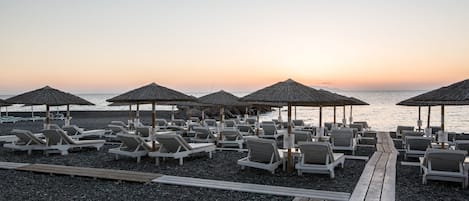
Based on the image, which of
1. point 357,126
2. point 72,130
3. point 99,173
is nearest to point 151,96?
point 99,173

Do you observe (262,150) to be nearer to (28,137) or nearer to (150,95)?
(150,95)

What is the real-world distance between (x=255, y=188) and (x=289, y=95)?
2.13 meters

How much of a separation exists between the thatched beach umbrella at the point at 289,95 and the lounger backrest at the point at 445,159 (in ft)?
6.62

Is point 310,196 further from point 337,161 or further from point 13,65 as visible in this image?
point 13,65

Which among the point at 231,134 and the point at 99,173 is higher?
the point at 231,134

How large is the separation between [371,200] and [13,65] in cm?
2078

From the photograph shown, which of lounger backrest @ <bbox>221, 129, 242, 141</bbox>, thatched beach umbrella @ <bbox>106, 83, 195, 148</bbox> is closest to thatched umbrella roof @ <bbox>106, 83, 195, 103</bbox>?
thatched beach umbrella @ <bbox>106, 83, 195, 148</bbox>

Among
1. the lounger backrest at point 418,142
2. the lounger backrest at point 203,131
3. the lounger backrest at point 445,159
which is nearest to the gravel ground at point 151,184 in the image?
the lounger backrest at point 445,159

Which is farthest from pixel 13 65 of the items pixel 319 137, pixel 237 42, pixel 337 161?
pixel 337 161

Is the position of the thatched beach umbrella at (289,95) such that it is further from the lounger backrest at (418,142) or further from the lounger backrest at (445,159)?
the lounger backrest at (418,142)

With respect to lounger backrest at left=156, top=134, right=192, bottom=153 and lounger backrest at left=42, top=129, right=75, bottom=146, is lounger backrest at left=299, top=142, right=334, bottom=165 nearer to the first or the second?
lounger backrest at left=156, top=134, right=192, bottom=153

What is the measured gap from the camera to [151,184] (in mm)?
6328

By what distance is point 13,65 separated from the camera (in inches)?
798

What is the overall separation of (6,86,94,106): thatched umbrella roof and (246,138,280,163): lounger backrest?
5791 millimetres
